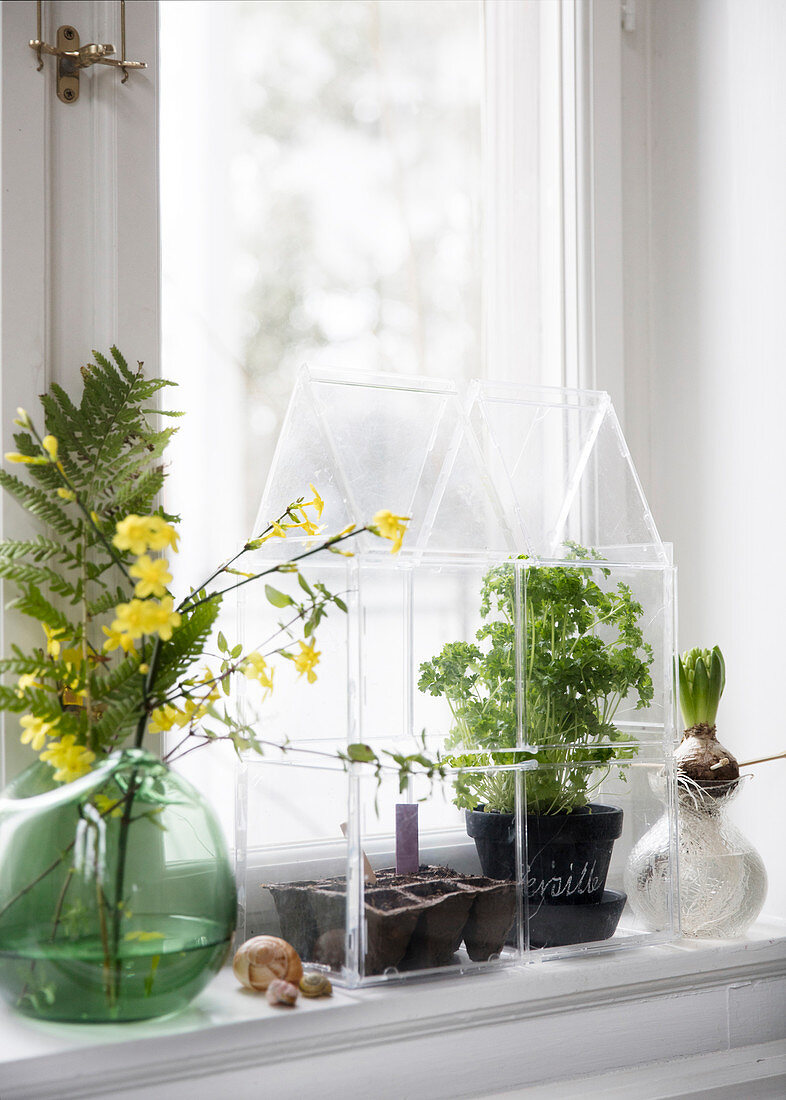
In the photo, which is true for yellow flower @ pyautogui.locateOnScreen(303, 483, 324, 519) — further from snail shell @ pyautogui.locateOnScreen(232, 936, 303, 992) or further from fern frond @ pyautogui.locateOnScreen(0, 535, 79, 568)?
snail shell @ pyautogui.locateOnScreen(232, 936, 303, 992)

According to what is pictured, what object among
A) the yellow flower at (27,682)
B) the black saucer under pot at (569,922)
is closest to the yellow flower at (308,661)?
the yellow flower at (27,682)

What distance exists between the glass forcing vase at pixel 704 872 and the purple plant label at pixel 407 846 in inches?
11.0

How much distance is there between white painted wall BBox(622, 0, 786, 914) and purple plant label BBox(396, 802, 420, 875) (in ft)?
1.75

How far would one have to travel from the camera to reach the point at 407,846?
1.18m

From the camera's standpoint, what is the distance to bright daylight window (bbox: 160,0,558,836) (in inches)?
54.6

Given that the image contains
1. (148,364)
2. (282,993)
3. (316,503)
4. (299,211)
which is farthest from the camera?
(299,211)

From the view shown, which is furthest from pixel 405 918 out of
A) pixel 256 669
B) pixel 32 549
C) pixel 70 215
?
pixel 70 215

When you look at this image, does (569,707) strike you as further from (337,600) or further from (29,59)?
(29,59)

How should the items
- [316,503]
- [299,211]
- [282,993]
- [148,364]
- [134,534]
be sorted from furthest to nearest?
[299,211] → [148,364] → [316,503] → [282,993] → [134,534]

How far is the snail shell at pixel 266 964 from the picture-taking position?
1.06 meters

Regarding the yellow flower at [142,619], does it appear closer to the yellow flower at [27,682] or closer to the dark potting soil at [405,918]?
the yellow flower at [27,682]

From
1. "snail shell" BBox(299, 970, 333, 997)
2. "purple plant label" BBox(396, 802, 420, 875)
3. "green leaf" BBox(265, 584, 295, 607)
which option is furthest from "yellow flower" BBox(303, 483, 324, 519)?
"snail shell" BBox(299, 970, 333, 997)

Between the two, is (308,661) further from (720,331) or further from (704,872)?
(720,331)

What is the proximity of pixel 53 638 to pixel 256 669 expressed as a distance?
0.64ft
